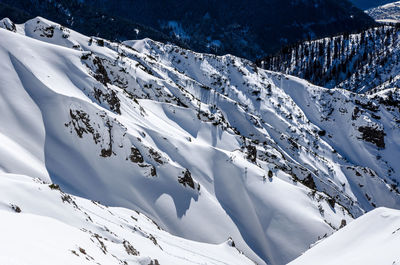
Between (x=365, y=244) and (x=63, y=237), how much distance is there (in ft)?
59.6

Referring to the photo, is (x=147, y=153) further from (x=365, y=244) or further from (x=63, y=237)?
(x=63, y=237)

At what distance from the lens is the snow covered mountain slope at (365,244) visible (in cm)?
1723

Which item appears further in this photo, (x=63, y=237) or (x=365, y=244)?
(x=365, y=244)

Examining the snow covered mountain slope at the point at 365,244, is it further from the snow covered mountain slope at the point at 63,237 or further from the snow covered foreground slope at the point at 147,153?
the snow covered foreground slope at the point at 147,153

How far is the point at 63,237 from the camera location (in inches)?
617

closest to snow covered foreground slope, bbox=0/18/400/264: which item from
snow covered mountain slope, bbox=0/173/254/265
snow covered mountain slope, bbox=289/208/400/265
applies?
snow covered mountain slope, bbox=0/173/254/265

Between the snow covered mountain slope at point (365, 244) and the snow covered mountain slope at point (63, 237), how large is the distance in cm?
965

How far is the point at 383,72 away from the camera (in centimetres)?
17262

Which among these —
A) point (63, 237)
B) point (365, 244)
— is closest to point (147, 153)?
point (365, 244)

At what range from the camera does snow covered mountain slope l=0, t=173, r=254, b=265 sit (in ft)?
41.1

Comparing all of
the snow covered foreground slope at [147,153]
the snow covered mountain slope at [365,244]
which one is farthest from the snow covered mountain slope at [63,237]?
the snow covered foreground slope at [147,153]

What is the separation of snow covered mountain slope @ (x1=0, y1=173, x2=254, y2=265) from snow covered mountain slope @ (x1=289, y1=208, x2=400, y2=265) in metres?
9.65

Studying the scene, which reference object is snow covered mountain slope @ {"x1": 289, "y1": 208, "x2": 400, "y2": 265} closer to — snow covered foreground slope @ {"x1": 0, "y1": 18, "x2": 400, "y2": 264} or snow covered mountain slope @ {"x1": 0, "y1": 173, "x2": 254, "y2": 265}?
snow covered mountain slope @ {"x1": 0, "y1": 173, "x2": 254, "y2": 265}

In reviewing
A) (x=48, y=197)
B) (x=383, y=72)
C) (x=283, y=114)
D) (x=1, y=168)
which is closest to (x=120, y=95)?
(x=1, y=168)
